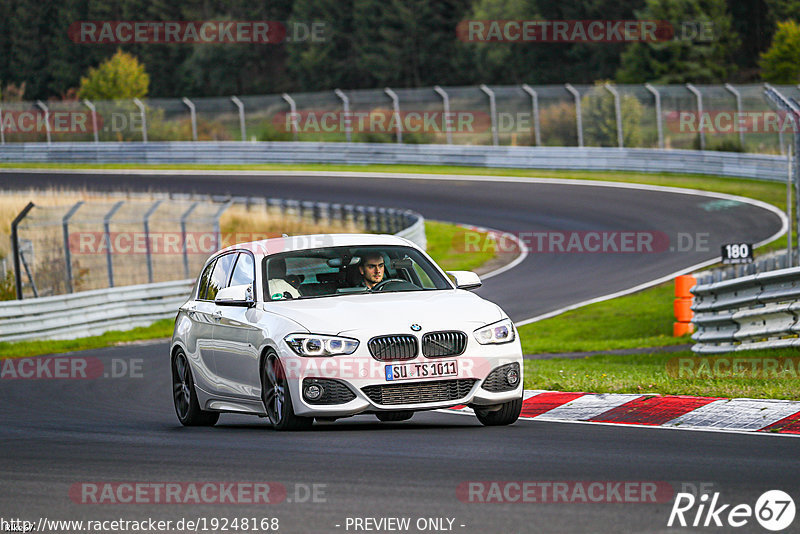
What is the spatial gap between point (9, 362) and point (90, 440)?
11.2 metres

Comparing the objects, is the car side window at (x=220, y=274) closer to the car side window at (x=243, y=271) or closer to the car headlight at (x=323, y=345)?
the car side window at (x=243, y=271)

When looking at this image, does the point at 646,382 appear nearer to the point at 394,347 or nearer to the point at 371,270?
the point at 371,270

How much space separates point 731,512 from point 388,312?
387 cm

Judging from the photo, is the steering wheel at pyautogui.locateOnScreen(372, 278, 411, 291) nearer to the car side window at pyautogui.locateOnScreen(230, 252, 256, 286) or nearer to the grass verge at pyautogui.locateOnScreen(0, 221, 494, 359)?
the car side window at pyautogui.locateOnScreen(230, 252, 256, 286)

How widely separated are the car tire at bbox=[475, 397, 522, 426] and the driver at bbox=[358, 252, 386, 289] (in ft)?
4.42

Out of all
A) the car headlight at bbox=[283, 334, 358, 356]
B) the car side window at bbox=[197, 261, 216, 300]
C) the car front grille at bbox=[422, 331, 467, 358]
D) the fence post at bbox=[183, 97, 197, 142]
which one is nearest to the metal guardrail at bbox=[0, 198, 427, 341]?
the car side window at bbox=[197, 261, 216, 300]

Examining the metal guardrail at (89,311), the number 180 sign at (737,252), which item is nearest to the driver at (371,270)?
the number 180 sign at (737,252)

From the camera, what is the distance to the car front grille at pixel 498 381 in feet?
30.3

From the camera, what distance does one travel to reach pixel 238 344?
33.1 feet

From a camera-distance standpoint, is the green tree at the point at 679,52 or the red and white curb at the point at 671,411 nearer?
the red and white curb at the point at 671,411

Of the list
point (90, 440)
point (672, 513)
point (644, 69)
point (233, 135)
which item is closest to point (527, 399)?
point (90, 440)

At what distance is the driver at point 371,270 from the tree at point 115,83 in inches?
2459

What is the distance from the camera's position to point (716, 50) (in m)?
72.9

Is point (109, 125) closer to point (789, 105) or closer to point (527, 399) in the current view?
point (789, 105)
